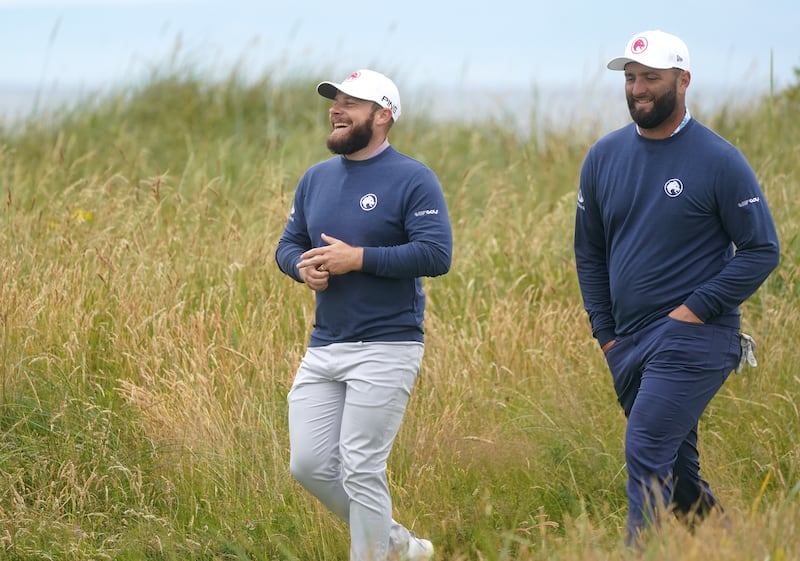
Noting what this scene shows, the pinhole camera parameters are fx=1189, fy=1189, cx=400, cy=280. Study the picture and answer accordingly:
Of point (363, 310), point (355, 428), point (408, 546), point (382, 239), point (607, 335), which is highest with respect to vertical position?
point (382, 239)

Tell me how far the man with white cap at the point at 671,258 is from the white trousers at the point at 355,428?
951mm

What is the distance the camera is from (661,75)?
4844 mm

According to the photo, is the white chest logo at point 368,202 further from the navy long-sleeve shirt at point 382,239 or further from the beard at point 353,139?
the beard at point 353,139

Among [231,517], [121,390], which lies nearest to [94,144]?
[121,390]

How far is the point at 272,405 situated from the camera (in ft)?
20.8

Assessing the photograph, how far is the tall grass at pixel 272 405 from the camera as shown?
5.39m

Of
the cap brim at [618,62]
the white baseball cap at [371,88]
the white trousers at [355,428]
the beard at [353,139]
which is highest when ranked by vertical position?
the cap brim at [618,62]

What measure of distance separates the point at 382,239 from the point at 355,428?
2.62ft

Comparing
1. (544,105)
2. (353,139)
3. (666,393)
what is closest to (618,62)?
(353,139)

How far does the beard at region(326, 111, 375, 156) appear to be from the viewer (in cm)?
506

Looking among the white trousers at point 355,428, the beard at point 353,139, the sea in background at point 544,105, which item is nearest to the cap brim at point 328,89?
the beard at point 353,139

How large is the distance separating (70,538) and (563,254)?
4596 mm

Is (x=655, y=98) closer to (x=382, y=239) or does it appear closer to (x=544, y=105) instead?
(x=382, y=239)

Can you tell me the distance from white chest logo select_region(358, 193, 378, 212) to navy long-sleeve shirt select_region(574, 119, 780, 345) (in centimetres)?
94
